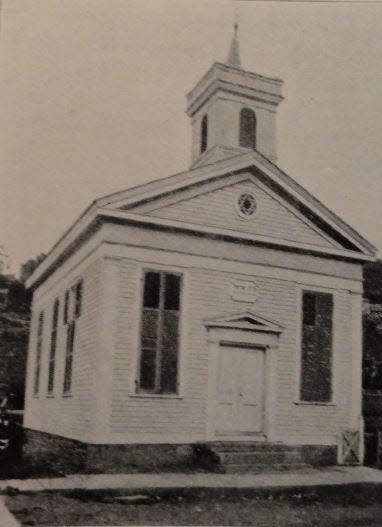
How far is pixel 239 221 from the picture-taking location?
532 inches

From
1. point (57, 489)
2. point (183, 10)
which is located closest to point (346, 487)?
point (57, 489)

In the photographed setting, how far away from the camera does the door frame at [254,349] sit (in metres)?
12.6

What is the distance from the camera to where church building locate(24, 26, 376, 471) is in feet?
39.3

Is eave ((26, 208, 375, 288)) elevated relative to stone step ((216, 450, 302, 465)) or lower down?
elevated

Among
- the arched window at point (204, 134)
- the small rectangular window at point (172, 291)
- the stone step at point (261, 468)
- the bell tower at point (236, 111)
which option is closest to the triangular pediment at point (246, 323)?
the small rectangular window at point (172, 291)

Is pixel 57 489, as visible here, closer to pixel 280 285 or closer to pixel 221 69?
pixel 280 285

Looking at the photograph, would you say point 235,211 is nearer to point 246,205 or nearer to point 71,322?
point 246,205

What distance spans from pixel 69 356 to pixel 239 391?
362 cm

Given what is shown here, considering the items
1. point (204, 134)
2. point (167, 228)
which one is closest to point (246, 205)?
point (167, 228)

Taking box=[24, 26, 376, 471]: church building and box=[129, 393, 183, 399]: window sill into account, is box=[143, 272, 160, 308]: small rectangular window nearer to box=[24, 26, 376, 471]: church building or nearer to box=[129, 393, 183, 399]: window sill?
box=[24, 26, 376, 471]: church building

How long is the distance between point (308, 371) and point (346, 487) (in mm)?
3109

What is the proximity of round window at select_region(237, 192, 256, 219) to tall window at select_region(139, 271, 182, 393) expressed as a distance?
6.74 feet

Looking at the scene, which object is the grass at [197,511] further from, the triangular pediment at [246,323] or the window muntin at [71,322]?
the window muntin at [71,322]

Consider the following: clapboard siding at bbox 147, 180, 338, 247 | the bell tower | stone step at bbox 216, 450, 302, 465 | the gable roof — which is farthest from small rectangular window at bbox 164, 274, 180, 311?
the bell tower
